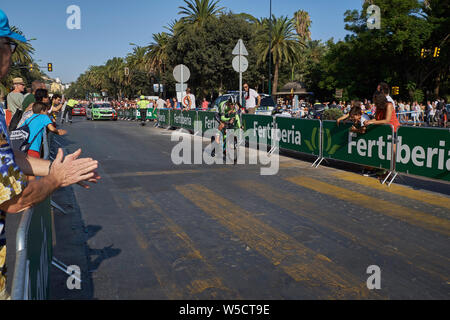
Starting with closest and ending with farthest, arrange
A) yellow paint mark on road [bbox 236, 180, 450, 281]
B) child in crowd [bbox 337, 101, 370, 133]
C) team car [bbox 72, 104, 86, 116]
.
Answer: yellow paint mark on road [bbox 236, 180, 450, 281] < child in crowd [bbox 337, 101, 370, 133] < team car [bbox 72, 104, 86, 116]

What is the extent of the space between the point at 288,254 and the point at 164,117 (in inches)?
817

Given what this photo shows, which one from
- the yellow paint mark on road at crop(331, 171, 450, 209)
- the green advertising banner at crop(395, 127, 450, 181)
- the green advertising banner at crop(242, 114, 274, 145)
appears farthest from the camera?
the green advertising banner at crop(242, 114, 274, 145)

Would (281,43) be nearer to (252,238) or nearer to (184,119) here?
(184,119)

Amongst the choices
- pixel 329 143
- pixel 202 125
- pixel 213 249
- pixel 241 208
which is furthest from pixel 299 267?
pixel 202 125

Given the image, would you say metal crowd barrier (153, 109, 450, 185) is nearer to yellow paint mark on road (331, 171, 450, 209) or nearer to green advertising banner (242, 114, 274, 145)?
green advertising banner (242, 114, 274, 145)

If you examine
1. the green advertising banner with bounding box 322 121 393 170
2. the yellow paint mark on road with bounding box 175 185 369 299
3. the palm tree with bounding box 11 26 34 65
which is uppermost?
the palm tree with bounding box 11 26 34 65

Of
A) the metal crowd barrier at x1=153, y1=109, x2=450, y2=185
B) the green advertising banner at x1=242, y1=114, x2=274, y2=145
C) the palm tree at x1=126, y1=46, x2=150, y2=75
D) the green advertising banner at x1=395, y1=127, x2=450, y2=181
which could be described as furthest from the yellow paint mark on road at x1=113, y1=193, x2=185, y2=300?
the palm tree at x1=126, y1=46, x2=150, y2=75

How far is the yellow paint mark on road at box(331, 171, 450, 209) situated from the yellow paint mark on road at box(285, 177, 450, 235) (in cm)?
68

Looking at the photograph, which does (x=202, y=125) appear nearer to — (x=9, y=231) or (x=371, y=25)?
(x=9, y=231)

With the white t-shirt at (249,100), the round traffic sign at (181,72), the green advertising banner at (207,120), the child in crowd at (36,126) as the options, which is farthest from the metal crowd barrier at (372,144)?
the round traffic sign at (181,72)

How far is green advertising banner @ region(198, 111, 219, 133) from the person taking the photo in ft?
57.8

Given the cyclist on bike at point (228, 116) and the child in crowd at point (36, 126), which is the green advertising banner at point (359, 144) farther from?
the child in crowd at point (36, 126)

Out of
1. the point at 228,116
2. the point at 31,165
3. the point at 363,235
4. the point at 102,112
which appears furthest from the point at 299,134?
the point at 102,112
